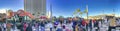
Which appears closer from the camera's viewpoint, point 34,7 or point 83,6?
point 34,7

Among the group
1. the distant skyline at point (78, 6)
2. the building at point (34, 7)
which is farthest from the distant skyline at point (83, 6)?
the building at point (34, 7)

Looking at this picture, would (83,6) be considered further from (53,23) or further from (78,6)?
(53,23)

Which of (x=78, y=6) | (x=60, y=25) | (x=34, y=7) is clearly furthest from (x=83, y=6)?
(x=34, y=7)

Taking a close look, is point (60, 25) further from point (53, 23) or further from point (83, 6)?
point (83, 6)

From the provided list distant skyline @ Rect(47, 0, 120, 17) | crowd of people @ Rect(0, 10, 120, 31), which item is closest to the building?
crowd of people @ Rect(0, 10, 120, 31)

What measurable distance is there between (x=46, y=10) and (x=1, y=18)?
22.8 inches

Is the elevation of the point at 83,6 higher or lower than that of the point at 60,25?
higher

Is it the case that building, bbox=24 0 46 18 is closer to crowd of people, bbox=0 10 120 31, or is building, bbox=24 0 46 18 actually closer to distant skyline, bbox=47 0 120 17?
crowd of people, bbox=0 10 120 31

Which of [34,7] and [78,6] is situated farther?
[78,6]

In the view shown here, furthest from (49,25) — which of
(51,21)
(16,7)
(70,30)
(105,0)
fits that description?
(105,0)

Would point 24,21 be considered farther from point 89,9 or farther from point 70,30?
point 89,9

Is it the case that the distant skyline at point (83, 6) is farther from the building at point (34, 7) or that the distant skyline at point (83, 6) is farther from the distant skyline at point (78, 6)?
the building at point (34, 7)

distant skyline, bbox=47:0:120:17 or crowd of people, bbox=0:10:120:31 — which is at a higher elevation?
distant skyline, bbox=47:0:120:17

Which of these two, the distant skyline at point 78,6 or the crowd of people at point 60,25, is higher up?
the distant skyline at point 78,6
